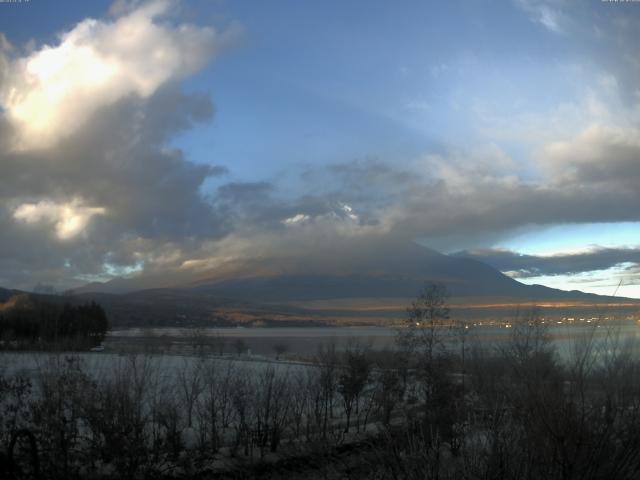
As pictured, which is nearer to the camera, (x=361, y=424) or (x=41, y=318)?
(x=361, y=424)

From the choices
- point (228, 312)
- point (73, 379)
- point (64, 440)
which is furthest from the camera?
point (228, 312)

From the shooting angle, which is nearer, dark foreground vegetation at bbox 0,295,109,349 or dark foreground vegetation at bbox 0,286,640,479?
dark foreground vegetation at bbox 0,286,640,479

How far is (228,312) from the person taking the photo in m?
174

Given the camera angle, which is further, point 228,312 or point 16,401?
point 228,312

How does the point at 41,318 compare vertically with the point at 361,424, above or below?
above

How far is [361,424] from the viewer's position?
27109mm

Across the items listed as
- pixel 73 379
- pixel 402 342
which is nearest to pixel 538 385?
pixel 73 379

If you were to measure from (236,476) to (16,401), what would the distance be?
242 inches

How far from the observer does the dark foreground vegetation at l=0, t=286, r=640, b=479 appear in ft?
22.3

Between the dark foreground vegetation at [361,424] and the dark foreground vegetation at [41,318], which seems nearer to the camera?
the dark foreground vegetation at [361,424]

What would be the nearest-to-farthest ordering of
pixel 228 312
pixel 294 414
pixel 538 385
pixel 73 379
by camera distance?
pixel 538 385
pixel 73 379
pixel 294 414
pixel 228 312

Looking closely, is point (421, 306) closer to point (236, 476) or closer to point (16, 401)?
point (236, 476)

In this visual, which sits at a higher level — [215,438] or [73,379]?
[73,379]

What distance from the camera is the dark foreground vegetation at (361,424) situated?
679cm
